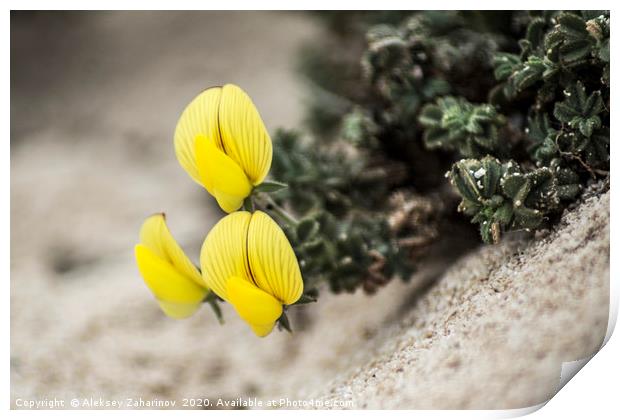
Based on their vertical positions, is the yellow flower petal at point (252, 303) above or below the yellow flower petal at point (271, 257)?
below

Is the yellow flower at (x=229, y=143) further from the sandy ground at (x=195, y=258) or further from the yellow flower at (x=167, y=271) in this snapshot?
the sandy ground at (x=195, y=258)

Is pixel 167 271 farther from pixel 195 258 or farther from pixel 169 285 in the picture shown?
pixel 195 258

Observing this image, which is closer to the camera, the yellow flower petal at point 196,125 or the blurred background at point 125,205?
the yellow flower petal at point 196,125

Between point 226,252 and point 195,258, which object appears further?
point 195,258

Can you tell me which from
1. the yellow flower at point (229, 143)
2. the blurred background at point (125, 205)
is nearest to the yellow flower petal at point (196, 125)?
the yellow flower at point (229, 143)

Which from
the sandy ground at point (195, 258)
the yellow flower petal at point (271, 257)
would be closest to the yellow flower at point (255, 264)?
the yellow flower petal at point (271, 257)

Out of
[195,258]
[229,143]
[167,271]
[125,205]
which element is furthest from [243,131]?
[125,205]
